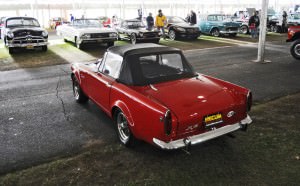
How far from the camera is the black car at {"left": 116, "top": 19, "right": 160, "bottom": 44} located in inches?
618

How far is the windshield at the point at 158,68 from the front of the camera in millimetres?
4301

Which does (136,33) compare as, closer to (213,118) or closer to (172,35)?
(172,35)

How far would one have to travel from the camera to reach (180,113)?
11.7 ft

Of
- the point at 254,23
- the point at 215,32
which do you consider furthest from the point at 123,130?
the point at 254,23

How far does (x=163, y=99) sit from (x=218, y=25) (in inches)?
684

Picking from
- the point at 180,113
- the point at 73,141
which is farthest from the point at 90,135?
the point at 180,113

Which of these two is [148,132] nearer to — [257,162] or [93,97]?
[257,162]

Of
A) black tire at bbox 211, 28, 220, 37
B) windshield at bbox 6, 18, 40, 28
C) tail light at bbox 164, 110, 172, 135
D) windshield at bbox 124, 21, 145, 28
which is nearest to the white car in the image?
windshield at bbox 6, 18, 40, 28

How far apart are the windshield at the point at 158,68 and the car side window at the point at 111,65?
0.28 metres

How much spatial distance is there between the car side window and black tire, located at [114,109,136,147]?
24.9 inches

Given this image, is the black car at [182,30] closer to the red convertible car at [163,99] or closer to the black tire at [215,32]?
the black tire at [215,32]

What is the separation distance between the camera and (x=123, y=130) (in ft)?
14.6

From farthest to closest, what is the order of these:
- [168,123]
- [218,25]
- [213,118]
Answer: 1. [218,25]
2. [213,118]
3. [168,123]

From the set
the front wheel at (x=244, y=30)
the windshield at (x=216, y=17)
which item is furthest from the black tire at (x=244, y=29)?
the windshield at (x=216, y=17)
